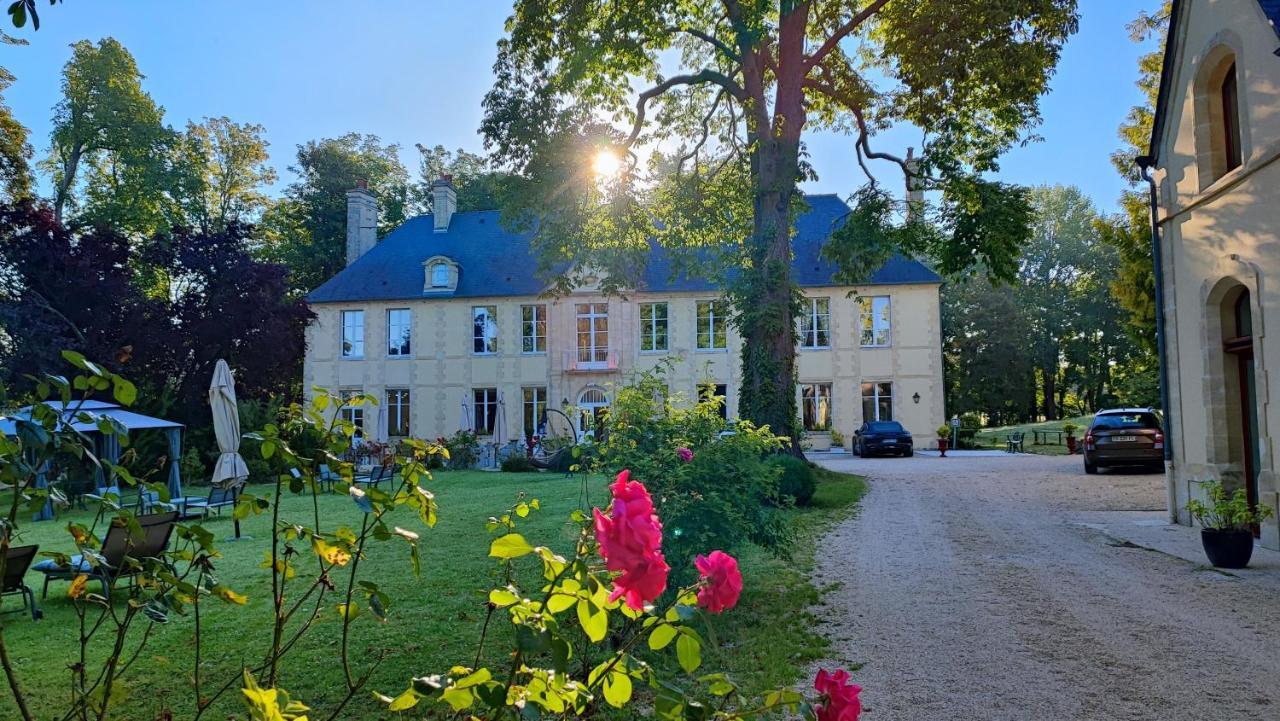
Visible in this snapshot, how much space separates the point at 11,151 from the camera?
23.0 meters

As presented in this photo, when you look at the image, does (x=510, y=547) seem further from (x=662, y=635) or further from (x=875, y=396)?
(x=875, y=396)

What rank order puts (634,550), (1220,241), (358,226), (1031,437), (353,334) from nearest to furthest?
1. (634,550)
2. (1220,241)
3. (353,334)
4. (358,226)
5. (1031,437)

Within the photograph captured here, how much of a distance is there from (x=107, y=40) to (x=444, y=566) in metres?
32.6

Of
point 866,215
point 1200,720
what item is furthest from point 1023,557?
point 866,215

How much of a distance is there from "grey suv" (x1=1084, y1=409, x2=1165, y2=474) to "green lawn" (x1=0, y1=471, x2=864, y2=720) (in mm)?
11625

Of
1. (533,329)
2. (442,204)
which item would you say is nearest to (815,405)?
(533,329)

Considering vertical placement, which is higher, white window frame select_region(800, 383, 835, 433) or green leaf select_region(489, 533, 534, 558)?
white window frame select_region(800, 383, 835, 433)

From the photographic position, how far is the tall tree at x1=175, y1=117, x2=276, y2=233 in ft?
107

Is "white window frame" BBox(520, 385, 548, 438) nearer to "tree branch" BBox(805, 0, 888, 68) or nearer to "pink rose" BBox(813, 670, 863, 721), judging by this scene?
"tree branch" BBox(805, 0, 888, 68)

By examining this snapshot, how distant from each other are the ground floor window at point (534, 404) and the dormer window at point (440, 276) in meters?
5.03

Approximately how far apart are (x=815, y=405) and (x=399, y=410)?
1564 cm

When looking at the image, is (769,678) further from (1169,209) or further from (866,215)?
(866,215)

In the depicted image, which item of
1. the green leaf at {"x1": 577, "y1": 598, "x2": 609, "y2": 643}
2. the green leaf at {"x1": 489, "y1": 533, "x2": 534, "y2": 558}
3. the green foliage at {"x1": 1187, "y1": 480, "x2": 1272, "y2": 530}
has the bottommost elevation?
the green foliage at {"x1": 1187, "y1": 480, "x2": 1272, "y2": 530}

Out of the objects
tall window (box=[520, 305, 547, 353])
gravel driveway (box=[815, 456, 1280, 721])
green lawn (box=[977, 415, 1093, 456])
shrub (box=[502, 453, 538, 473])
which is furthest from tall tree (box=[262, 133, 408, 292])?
gravel driveway (box=[815, 456, 1280, 721])
